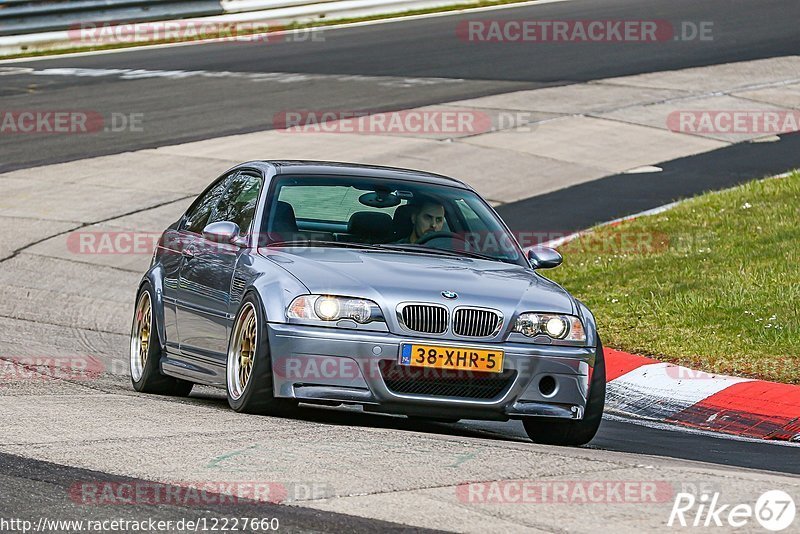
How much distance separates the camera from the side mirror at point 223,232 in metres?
8.62

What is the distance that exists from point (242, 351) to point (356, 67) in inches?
767

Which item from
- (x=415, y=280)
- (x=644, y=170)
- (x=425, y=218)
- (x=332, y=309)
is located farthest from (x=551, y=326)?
(x=644, y=170)

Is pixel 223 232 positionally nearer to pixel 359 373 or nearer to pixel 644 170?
pixel 359 373

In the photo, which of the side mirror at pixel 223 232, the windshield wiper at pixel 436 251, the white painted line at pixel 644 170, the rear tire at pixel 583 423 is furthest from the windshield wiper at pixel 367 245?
the white painted line at pixel 644 170

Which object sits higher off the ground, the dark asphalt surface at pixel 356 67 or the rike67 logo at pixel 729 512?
the rike67 logo at pixel 729 512

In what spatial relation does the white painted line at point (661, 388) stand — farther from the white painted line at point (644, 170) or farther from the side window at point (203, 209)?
the white painted line at point (644, 170)

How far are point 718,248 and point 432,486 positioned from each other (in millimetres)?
8645

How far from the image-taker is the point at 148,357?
9523 millimetres

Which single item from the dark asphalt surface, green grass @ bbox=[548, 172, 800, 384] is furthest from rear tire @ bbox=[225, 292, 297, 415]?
the dark asphalt surface

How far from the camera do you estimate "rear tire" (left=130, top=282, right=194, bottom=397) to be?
9.49 m

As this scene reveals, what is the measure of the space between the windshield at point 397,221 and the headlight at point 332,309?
0.91 m

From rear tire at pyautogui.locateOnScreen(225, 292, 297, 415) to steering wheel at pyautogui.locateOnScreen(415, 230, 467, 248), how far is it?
1.24 meters

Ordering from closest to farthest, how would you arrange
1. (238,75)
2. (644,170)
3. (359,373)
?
(359,373)
(644,170)
(238,75)

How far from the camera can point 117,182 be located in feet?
61.2
